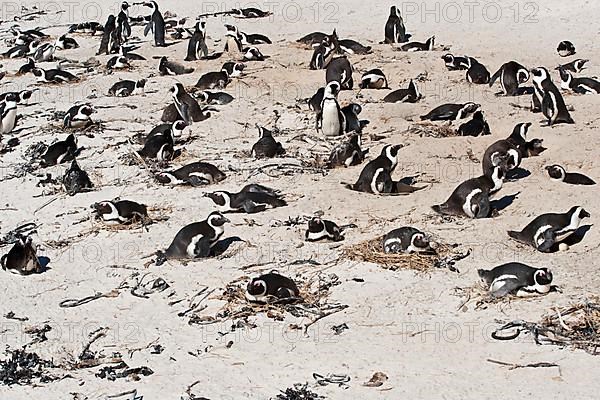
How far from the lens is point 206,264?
8.55 m

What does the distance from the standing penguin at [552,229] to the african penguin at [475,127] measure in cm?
323

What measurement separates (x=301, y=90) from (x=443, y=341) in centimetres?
783

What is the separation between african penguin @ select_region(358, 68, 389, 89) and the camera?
14.0m

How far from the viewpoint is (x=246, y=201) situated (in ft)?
32.0

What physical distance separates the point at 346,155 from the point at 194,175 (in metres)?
1.62

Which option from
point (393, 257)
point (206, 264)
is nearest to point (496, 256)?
point (393, 257)

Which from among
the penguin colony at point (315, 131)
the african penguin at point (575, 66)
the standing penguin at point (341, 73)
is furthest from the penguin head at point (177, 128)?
the african penguin at point (575, 66)

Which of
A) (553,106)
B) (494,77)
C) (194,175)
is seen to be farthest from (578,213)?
(494,77)

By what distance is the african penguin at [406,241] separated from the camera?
27.3ft

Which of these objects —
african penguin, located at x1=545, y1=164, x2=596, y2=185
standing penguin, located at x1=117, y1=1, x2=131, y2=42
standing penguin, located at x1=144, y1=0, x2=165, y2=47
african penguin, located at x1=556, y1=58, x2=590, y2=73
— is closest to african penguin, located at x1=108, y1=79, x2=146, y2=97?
standing penguin, located at x1=144, y1=0, x2=165, y2=47

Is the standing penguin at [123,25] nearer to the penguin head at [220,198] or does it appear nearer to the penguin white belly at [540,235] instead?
the penguin head at [220,198]

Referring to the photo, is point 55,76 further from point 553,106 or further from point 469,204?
point 469,204

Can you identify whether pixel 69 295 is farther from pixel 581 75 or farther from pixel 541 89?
pixel 581 75

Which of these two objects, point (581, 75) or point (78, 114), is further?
point (581, 75)
